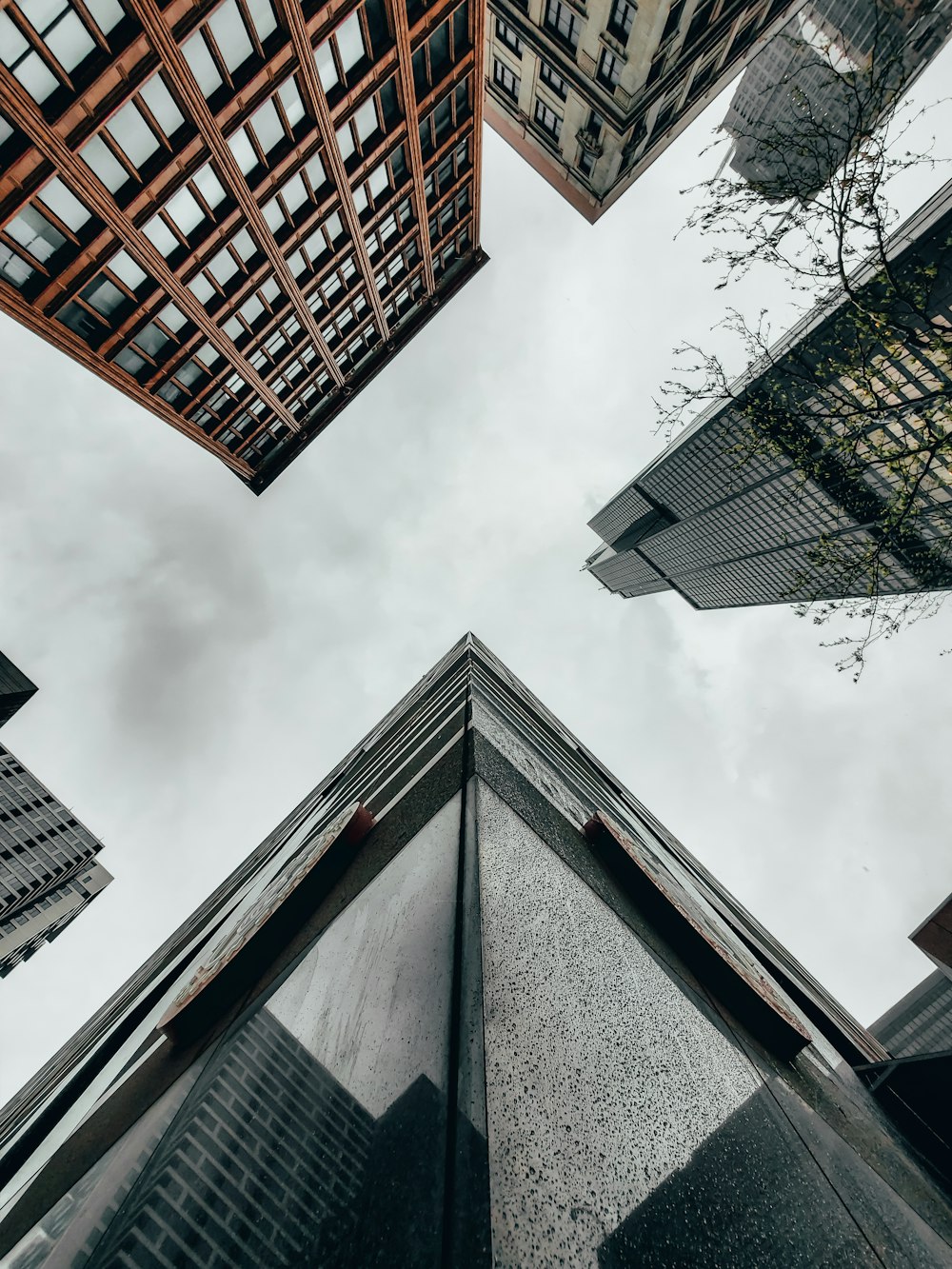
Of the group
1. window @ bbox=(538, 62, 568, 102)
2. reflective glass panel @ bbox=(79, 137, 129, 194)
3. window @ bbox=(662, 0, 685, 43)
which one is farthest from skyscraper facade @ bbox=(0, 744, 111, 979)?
window @ bbox=(662, 0, 685, 43)

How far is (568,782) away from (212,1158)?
29.8 ft

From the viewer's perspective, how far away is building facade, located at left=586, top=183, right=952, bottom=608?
10844 mm

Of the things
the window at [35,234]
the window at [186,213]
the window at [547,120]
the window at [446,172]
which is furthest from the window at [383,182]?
the window at [35,234]

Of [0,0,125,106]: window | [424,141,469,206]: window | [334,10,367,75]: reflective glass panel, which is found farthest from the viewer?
[424,141,469,206]: window

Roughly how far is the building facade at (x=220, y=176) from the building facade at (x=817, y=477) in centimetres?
2117

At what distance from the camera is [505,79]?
122ft

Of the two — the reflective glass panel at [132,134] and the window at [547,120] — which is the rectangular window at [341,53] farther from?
the window at [547,120]

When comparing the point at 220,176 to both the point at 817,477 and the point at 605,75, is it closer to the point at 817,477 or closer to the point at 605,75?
the point at 605,75

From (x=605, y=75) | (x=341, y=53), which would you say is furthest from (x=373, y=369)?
(x=341, y=53)

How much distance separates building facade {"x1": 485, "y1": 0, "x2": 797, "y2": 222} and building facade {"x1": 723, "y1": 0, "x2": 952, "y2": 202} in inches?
175

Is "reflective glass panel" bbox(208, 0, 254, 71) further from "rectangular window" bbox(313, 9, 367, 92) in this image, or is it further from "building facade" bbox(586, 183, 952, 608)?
"building facade" bbox(586, 183, 952, 608)

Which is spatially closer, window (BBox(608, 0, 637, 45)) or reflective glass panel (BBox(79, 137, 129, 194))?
reflective glass panel (BBox(79, 137, 129, 194))

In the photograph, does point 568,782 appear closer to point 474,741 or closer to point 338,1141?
point 474,741

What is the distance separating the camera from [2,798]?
78.8 m
